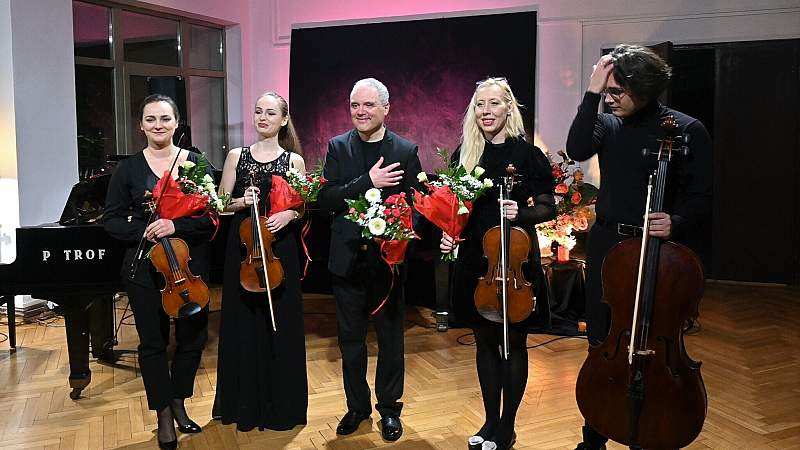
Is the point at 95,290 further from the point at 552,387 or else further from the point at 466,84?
the point at 466,84

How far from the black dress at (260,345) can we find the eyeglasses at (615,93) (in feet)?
4.63

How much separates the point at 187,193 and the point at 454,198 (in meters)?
1.17

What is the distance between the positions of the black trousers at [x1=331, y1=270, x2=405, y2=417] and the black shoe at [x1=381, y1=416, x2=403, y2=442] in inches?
1.0

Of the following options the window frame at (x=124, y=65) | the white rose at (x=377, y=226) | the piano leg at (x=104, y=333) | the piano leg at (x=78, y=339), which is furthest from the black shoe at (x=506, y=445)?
the window frame at (x=124, y=65)

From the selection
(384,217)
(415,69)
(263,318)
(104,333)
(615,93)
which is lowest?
(104,333)

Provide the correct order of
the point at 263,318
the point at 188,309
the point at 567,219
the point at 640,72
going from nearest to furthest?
the point at 640,72 < the point at 188,309 < the point at 263,318 < the point at 567,219

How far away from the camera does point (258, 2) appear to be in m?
8.32

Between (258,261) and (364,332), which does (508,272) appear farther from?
(258,261)

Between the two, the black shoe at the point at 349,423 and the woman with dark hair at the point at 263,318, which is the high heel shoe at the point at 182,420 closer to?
the woman with dark hair at the point at 263,318

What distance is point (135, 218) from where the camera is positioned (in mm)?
3229

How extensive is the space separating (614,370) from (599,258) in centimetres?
43

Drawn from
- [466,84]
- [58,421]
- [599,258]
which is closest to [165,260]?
[58,421]

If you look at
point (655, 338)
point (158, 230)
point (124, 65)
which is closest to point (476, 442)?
point (655, 338)

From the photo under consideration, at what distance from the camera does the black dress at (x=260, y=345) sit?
10.8 ft
